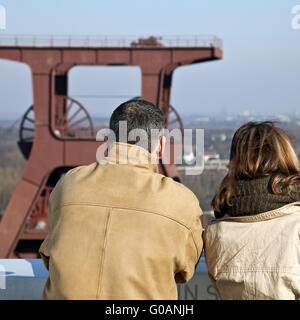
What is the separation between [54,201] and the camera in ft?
7.98

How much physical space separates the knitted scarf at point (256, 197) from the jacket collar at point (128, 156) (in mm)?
403

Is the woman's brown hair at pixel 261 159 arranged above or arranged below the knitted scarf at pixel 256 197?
above

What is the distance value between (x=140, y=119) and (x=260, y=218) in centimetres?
68

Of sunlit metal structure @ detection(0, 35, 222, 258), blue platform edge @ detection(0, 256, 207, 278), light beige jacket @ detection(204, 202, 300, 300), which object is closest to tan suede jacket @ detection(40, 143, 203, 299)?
light beige jacket @ detection(204, 202, 300, 300)

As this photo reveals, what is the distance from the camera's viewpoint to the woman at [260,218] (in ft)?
7.94

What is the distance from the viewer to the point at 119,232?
2.28 m

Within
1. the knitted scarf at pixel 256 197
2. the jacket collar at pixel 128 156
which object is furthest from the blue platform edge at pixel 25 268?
the jacket collar at pixel 128 156

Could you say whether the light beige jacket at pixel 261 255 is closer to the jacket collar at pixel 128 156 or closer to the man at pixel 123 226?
the man at pixel 123 226

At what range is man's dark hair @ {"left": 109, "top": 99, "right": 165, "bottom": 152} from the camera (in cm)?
244

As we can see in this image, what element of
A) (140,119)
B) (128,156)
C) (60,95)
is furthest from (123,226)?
(60,95)

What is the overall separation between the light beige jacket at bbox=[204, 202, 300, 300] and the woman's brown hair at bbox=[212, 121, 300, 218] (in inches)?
4.4

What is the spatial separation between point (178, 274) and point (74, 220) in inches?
21.5
